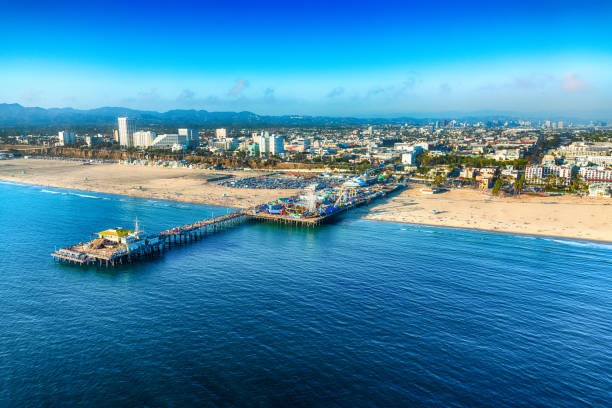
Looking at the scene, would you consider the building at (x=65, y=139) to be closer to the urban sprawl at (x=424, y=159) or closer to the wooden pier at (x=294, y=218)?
the urban sprawl at (x=424, y=159)

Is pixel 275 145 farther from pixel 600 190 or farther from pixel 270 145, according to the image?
pixel 600 190

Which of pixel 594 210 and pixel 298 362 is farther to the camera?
pixel 594 210

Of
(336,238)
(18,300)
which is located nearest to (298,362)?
(18,300)

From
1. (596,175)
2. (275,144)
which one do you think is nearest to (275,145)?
(275,144)

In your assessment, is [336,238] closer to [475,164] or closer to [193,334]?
[193,334]

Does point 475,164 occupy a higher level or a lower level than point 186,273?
higher

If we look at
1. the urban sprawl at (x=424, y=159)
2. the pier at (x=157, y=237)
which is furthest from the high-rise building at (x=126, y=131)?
the pier at (x=157, y=237)

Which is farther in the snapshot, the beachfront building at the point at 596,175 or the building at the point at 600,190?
the beachfront building at the point at 596,175

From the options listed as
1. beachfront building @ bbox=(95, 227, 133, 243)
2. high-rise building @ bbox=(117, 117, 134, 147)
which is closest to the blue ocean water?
beachfront building @ bbox=(95, 227, 133, 243)
